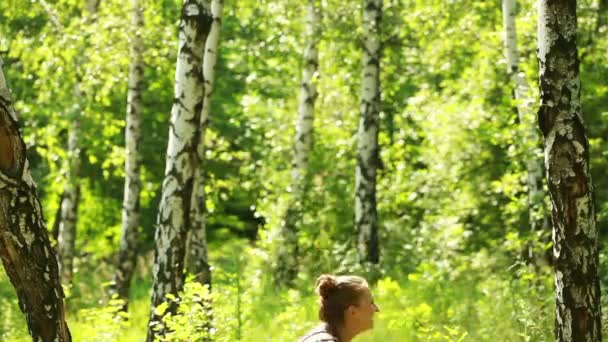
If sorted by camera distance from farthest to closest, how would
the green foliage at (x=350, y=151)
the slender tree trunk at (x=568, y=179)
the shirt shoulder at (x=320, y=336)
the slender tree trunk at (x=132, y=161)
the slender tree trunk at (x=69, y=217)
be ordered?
the slender tree trunk at (x=69, y=217), the slender tree trunk at (x=132, y=161), the green foliage at (x=350, y=151), the slender tree trunk at (x=568, y=179), the shirt shoulder at (x=320, y=336)

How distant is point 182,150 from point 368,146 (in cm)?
716

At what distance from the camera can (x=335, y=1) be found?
19094mm

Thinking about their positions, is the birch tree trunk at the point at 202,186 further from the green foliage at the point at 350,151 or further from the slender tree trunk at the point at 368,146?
the slender tree trunk at the point at 368,146

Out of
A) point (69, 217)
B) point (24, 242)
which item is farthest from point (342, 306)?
point (69, 217)

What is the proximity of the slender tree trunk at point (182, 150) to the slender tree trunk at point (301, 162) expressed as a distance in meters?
6.06

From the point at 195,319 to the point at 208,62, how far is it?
595 cm

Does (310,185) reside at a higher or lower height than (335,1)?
lower

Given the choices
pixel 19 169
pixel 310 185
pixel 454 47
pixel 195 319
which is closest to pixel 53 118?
pixel 310 185

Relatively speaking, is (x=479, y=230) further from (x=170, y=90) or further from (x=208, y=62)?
(x=170, y=90)

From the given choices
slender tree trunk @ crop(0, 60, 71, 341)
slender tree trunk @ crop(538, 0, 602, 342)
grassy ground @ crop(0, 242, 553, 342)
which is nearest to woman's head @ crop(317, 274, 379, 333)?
slender tree trunk @ crop(0, 60, 71, 341)

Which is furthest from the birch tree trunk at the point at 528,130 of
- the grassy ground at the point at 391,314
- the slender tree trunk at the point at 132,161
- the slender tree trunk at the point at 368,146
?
the slender tree trunk at the point at 132,161

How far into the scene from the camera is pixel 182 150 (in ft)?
35.2

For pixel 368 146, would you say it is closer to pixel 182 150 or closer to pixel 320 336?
pixel 182 150

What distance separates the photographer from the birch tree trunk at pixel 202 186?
1439 cm
